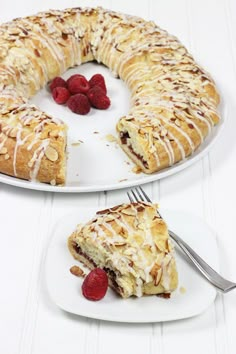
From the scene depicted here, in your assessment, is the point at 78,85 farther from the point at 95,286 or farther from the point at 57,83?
the point at 95,286

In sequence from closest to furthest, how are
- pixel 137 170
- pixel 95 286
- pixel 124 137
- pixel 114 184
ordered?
1. pixel 95 286
2. pixel 114 184
3. pixel 137 170
4. pixel 124 137

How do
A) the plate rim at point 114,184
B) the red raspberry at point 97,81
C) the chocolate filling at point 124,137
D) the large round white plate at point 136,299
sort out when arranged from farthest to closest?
the red raspberry at point 97,81
the chocolate filling at point 124,137
the plate rim at point 114,184
the large round white plate at point 136,299

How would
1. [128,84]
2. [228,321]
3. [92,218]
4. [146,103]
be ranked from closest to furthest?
[228,321]
[92,218]
[146,103]
[128,84]

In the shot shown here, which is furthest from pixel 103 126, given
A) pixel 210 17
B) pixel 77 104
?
pixel 210 17

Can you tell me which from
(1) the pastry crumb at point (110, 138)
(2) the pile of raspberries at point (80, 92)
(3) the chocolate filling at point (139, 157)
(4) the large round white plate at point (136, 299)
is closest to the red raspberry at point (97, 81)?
(2) the pile of raspberries at point (80, 92)

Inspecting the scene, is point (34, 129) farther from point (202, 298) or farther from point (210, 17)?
point (210, 17)

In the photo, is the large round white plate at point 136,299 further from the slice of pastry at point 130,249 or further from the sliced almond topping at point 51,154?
the sliced almond topping at point 51,154

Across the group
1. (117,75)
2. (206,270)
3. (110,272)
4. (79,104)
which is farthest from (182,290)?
(117,75)
